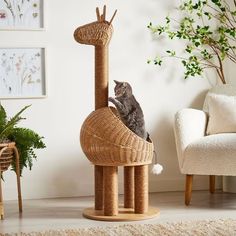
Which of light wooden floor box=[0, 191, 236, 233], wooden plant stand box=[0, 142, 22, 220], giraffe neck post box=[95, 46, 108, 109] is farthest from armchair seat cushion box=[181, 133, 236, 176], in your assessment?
wooden plant stand box=[0, 142, 22, 220]

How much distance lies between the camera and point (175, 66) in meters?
4.50

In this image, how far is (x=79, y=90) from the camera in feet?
14.1

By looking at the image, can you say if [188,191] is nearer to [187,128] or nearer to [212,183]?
[187,128]

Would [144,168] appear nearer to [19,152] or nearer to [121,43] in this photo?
[19,152]

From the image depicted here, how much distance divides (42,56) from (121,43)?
1.92 feet

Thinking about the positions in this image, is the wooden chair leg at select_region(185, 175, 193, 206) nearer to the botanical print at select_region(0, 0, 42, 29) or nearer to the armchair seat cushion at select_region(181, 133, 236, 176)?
the armchair seat cushion at select_region(181, 133, 236, 176)

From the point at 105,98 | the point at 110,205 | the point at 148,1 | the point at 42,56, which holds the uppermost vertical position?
the point at 148,1

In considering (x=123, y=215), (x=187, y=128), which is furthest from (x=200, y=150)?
(x=123, y=215)

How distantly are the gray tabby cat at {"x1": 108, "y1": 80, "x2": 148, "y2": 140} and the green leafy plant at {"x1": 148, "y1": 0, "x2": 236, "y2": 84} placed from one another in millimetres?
953

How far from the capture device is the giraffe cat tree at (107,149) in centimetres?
337

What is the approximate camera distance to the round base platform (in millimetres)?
3393

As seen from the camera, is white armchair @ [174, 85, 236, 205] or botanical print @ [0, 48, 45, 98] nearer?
white armchair @ [174, 85, 236, 205]

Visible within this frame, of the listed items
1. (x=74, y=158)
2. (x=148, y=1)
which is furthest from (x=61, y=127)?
(x=148, y=1)

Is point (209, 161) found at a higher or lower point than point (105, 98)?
lower
